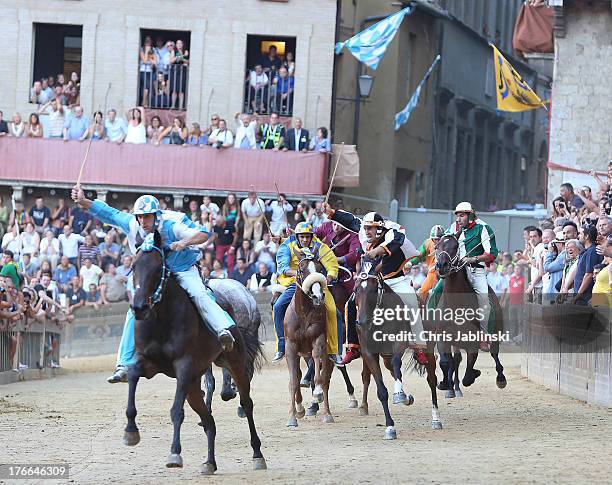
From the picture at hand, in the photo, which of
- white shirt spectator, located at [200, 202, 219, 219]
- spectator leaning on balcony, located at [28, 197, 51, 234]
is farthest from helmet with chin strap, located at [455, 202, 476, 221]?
spectator leaning on balcony, located at [28, 197, 51, 234]

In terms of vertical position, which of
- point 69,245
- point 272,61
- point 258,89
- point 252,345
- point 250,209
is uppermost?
point 272,61

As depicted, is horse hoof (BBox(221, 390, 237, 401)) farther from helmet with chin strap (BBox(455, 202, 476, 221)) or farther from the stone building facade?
the stone building facade

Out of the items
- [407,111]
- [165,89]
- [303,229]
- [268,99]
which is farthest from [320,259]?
[407,111]

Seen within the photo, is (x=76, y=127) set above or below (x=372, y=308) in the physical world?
above

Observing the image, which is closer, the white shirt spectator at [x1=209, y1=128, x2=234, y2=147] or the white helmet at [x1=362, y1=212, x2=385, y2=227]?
the white helmet at [x1=362, y1=212, x2=385, y2=227]

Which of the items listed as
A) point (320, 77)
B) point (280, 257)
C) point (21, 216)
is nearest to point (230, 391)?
point (280, 257)

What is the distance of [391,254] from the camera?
17766 millimetres

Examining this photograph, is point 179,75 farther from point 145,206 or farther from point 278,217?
point 145,206

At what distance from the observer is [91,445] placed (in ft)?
51.4

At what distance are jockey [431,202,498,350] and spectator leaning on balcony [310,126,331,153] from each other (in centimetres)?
1678

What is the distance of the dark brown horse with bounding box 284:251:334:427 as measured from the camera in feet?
58.7

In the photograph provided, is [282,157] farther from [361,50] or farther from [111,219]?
[111,219]

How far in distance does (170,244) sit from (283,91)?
25.1 meters

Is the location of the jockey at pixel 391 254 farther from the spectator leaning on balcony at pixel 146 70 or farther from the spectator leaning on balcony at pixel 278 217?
the spectator leaning on balcony at pixel 146 70
